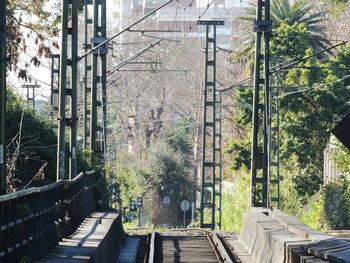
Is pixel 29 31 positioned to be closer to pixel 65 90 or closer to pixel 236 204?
pixel 65 90

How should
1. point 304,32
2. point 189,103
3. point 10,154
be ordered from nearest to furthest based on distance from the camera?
point 10,154, point 304,32, point 189,103

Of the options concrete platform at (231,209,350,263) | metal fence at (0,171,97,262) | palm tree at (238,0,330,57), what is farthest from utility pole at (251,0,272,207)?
palm tree at (238,0,330,57)

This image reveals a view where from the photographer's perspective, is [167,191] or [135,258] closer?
[135,258]

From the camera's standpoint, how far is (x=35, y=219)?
1930 centimetres

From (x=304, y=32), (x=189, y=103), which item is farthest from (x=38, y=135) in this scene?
(x=189, y=103)

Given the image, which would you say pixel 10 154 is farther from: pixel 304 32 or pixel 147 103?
pixel 147 103

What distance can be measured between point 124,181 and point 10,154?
202 feet

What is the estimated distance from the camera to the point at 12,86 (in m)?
46.3

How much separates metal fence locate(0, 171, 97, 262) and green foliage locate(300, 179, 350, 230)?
29.8m

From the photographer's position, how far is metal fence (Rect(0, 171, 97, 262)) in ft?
52.8

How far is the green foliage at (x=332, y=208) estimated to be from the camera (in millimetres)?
58500

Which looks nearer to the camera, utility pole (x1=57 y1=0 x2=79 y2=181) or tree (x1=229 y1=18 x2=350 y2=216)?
utility pole (x1=57 y1=0 x2=79 y2=181)

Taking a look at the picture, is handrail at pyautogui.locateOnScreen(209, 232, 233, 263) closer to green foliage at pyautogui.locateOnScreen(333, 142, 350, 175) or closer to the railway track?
the railway track

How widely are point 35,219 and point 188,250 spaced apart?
15.2 m
